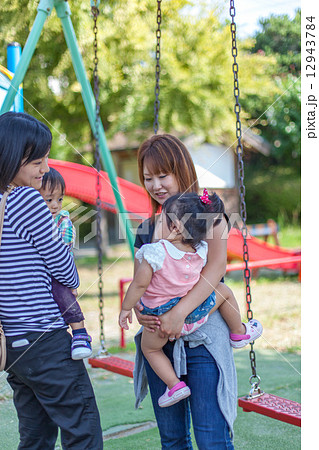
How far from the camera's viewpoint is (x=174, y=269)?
66.2 inches

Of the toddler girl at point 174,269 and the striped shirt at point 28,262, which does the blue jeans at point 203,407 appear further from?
the striped shirt at point 28,262

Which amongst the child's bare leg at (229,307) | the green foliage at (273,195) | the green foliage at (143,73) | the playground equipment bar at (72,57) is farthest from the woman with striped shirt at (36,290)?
the green foliage at (273,195)

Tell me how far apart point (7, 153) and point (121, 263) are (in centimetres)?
955

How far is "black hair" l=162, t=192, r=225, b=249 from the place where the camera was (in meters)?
1.67

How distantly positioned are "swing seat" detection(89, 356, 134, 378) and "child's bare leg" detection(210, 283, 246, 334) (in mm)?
1007

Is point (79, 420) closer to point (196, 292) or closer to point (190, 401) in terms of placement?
point (190, 401)

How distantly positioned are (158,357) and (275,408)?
0.74m

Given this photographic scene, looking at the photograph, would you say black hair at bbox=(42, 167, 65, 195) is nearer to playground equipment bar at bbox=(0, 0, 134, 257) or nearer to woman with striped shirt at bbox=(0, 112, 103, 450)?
woman with striped shirt at bbox=(0, 112, 103, 450)

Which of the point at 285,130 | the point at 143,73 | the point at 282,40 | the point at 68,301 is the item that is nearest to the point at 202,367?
the point at 68,301

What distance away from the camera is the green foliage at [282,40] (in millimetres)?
14336

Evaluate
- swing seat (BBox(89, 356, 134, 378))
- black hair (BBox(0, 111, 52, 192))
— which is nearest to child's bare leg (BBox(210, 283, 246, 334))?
black hair (BBox(0, 111, 52, 192))

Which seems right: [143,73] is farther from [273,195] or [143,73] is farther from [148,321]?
[273,195]
